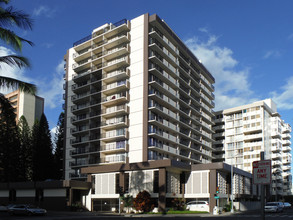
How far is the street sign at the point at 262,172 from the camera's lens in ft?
25.2

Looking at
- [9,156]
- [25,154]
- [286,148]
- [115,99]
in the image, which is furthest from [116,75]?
[286,148]

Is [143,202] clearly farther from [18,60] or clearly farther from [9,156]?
[9,156]

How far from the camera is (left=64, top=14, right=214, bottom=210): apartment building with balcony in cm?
5497

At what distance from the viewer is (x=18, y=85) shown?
20.5 m

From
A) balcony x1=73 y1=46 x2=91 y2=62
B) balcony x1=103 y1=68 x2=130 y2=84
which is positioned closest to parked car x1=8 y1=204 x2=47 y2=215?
balcony x1=103 y1=68 x2=130 y2=84

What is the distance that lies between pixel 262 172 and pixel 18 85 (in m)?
16.7

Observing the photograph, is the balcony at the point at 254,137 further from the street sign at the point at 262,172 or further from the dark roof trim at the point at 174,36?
the street sign at the point at 262,172

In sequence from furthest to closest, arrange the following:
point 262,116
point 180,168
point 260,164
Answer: point 262,116, point 180,168, point 260,164

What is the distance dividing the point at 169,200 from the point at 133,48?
3061 cm

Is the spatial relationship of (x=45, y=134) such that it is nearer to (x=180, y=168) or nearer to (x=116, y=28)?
(x=116, y=28)

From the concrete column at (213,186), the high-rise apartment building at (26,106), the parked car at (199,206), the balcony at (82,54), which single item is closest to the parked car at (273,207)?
the concrete column at (213,186)

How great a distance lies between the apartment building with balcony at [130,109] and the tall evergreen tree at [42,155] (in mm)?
8123

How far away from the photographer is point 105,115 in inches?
2660

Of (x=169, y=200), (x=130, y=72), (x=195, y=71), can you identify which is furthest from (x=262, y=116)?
(x=169, y=200)
